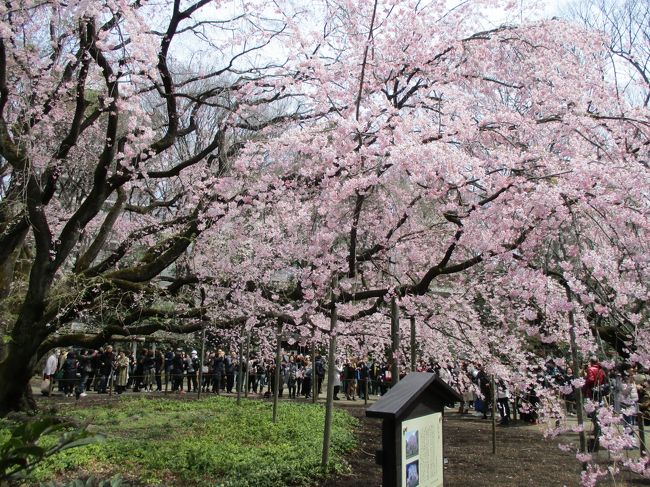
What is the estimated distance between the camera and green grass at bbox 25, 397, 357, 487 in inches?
234

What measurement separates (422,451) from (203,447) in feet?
14.8

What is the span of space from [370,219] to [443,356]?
3.98 metres

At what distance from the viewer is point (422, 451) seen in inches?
152

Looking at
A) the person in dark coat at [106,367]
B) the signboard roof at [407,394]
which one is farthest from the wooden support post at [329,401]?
the person in dark coat at [106,367]

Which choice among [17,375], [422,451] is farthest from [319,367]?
[422,451]

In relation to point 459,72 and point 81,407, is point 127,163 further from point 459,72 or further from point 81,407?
point 81,407

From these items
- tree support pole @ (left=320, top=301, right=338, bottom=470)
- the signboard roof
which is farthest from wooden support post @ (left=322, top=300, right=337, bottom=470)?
the signboard roof

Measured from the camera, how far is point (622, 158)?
17.7ft

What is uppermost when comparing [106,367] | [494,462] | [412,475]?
[106,367]

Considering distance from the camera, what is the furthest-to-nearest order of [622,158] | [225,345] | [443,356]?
[225,345], [443,356], [622,158]

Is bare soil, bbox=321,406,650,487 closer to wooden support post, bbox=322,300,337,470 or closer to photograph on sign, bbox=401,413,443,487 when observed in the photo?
wooden support post, bbox=322,300,337,470

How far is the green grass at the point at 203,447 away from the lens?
5.94 metres

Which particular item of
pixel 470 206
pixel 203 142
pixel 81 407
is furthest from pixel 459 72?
pixel 81 407

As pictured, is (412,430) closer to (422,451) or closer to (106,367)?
(422,451)
